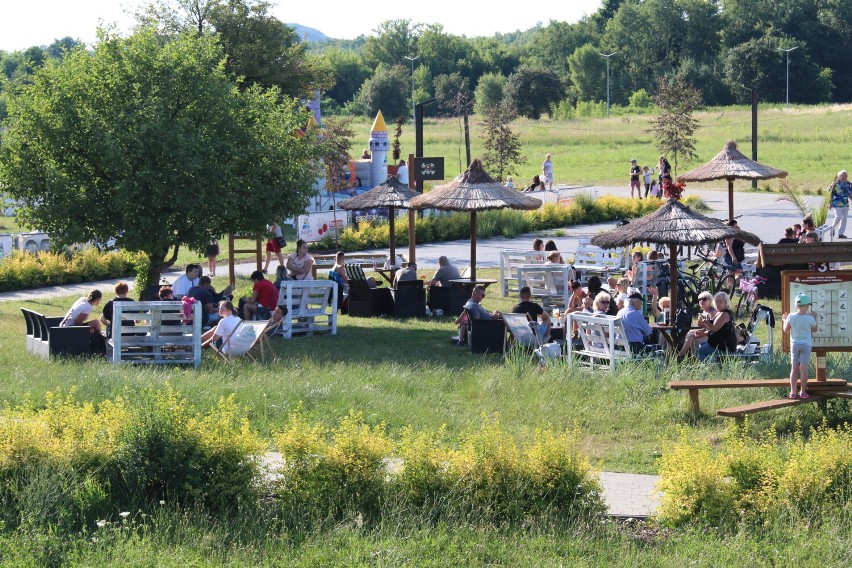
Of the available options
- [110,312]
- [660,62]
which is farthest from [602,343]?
[660,62]

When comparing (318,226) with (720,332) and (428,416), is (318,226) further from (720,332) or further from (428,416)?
(428,416)

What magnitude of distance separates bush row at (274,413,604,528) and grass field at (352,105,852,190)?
35.0 meters

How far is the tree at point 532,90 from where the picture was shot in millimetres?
87062

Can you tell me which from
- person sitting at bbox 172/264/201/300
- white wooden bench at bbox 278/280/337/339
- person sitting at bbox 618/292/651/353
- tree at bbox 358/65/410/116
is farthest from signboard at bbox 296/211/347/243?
tree at bbox 358/65/410/116

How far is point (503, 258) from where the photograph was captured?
21.5m

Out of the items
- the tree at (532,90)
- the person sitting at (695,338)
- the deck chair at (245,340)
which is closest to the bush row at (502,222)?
the deck chair at (245,340)

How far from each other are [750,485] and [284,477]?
3.44 metres

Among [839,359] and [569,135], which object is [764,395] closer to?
[839,359]

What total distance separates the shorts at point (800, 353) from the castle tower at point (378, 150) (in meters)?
31.3

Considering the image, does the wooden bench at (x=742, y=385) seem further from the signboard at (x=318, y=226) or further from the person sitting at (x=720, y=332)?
the signboard at (x=318, y=226)

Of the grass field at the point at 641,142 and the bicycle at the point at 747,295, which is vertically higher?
the grass field at the point at 641,142

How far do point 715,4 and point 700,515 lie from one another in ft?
342

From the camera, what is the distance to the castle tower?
41812mm

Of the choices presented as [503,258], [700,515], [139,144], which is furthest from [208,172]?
[700,515]
